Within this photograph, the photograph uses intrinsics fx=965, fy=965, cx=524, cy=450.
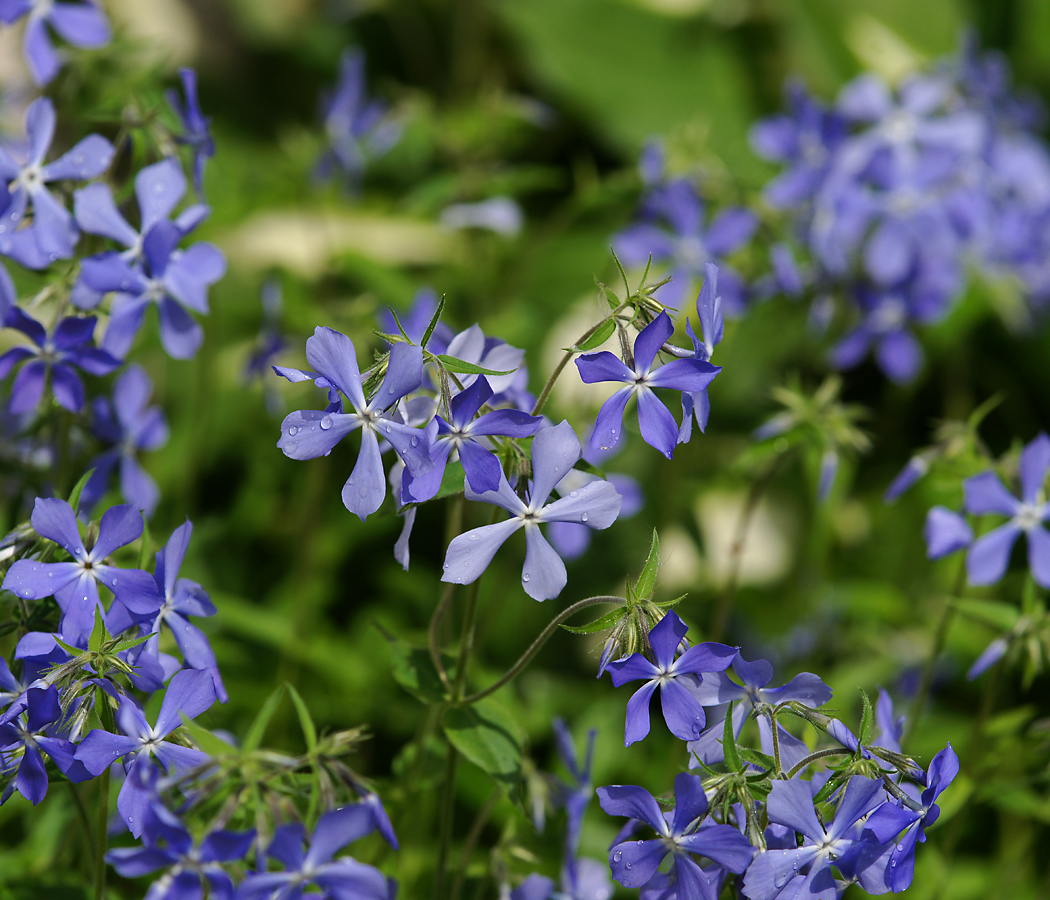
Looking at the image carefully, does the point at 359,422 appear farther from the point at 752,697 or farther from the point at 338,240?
the point at 338,240

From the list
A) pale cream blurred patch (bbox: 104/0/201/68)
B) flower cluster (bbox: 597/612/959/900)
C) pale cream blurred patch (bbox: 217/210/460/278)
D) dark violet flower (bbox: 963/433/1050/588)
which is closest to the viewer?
flower cluster (bbox: 597/612/959/900)

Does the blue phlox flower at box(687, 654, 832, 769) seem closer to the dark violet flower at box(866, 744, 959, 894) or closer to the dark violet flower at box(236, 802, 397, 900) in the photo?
the dark violet flower at box(866, 744, 959, 894)

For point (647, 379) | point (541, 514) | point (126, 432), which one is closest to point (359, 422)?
point (541, 514)

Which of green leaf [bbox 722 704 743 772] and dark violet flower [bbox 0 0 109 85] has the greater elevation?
dark violet flower [bbox 0 0 109 85]

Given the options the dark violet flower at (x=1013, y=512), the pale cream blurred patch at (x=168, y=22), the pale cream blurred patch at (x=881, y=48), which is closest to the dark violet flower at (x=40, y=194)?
the dark violet flower at (x=1013, y=512)

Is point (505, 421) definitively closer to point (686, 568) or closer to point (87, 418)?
point (87, 418)

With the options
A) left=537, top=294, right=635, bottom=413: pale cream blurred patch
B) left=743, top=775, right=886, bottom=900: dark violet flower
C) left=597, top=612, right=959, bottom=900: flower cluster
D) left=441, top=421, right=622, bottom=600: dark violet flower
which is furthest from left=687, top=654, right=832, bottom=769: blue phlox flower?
left=537, top=294, right=635, bottom=413: pale cream blurred patch
